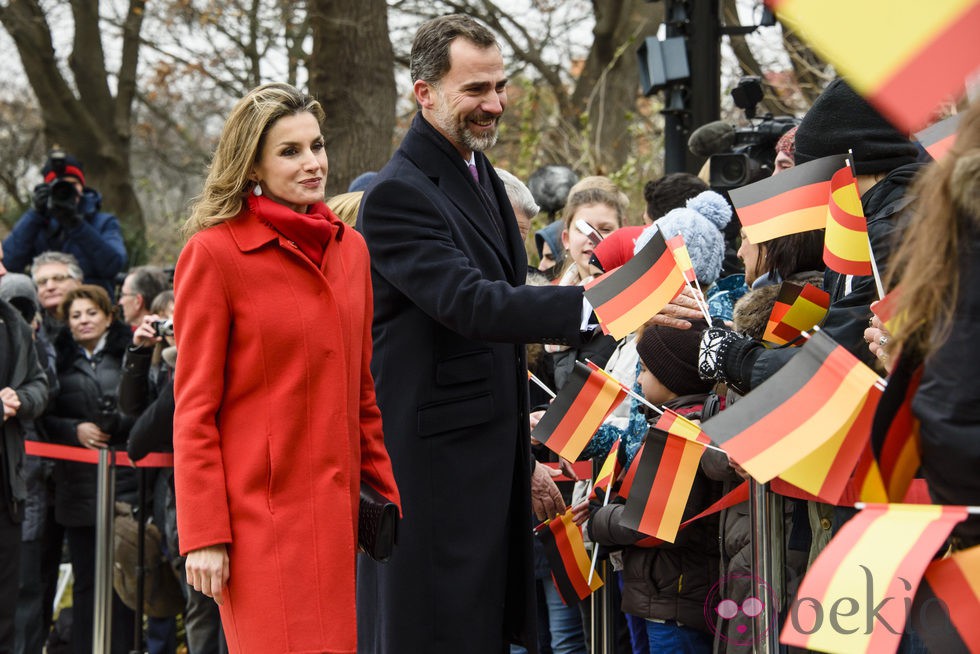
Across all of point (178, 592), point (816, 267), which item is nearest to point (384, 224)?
point (816, 267)

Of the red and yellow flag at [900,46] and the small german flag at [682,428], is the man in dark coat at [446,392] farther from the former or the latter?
the red and yellow flag at [900,46]

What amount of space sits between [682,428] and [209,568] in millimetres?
1382

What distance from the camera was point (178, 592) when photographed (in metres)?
6.57

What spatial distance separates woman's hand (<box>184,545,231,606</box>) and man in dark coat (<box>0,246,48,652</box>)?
2978 mm

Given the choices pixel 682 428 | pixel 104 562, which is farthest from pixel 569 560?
pixel 104 562

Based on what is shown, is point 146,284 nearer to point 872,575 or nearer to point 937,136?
point 937,136

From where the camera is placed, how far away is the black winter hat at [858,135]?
11.0 feet

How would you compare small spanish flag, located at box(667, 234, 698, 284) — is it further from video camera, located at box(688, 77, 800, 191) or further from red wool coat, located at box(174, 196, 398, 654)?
video camera, located at box(688, 77, 800, 191)

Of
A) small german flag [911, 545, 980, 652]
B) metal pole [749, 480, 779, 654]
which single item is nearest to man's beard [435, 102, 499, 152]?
metal pole [749, 480, 779, 654]

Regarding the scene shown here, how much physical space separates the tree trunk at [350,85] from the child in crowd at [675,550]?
555cm

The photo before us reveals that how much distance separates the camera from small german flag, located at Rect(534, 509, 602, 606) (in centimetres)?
438

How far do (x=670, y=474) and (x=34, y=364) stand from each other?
3.64m

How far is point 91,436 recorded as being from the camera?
21.2ft

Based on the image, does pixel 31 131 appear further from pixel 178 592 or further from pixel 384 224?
pixel 384 224
